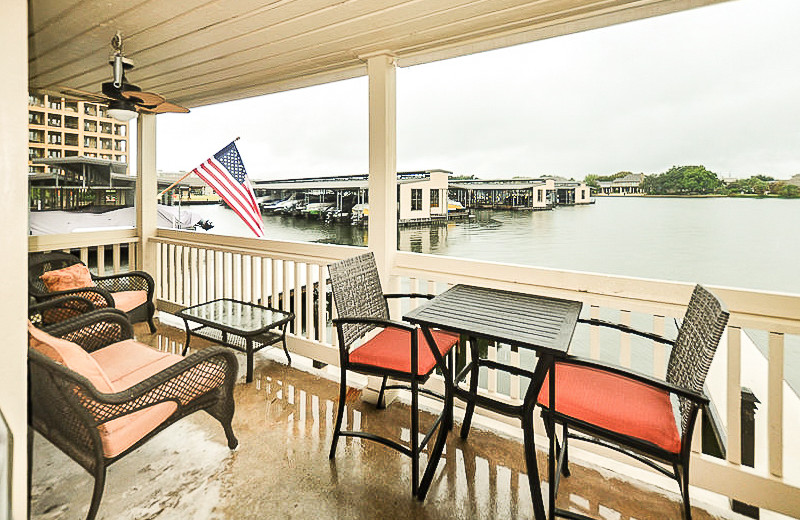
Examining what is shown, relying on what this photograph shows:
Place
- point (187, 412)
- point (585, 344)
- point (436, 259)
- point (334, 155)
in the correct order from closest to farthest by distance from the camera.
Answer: point (187, 412), point (585, 344), point (436, 259), point (334, 155)

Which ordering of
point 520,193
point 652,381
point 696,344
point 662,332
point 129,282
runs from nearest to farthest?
point 652,381 < point 696,344 < point 662,332 < point 520,193 < point 129,282

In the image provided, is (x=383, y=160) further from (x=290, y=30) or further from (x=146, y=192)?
(x=146, y=192)

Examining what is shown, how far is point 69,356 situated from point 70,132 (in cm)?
390

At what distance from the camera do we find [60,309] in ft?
10.1

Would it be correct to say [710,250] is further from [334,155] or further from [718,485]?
[334,155]

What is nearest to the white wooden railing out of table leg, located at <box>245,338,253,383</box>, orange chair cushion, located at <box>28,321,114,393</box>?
table leg, located at <box>245,338,253,383</box>

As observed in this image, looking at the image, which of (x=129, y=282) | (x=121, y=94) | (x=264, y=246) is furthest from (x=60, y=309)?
(x=121, y=94)

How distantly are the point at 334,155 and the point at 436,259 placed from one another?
4.97ft

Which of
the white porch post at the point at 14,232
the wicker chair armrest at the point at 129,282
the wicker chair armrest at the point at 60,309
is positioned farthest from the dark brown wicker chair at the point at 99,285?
the white porch post at the point at 14,232

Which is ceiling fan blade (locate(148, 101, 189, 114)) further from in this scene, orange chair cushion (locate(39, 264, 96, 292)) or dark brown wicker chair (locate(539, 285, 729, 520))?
dark brown wicker chair (locate(539, 285, 729, 520))

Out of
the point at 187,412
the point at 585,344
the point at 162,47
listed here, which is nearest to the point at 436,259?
the point at 585,344

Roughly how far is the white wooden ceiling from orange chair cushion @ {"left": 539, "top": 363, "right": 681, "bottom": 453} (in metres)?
1.95

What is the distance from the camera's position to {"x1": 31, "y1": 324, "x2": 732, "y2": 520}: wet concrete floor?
185cm

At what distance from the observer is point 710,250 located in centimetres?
214
